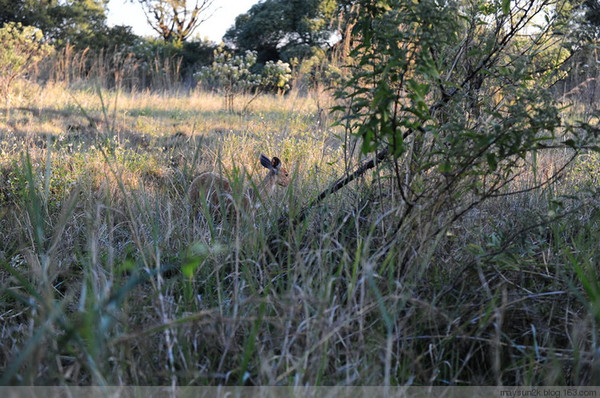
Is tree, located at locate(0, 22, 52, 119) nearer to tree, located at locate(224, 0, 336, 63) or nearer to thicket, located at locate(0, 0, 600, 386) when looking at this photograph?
thicket, located at locate(0, 0, 600, 386)

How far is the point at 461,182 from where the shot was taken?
1795mm

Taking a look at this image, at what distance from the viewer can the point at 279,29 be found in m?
19.1

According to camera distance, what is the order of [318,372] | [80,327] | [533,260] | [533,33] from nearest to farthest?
[80,327] → [318,372] → [533,260] → [533,33]

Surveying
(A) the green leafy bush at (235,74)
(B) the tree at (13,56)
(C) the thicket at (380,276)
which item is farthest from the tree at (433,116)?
(A) the green leafy bush at (235,74)

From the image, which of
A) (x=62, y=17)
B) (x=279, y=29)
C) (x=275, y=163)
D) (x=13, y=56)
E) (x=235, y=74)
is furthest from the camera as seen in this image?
(x=62, y=17)

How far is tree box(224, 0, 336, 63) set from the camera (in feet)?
60.4

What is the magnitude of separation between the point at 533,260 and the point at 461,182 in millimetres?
360

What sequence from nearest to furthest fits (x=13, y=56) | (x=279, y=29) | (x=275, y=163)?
(x=275, y=163) → (x=13, y=56) → (x=279, y=29)

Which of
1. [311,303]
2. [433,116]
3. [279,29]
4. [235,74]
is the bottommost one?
[311,303]

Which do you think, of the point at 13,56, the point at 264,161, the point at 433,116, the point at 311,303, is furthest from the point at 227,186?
the point at 13,56

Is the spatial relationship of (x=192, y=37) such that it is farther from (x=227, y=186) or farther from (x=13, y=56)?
(x=227, y=186)

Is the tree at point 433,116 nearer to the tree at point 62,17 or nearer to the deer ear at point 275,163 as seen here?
the deer ear at point 275,163

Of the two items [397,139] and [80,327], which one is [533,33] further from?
[80,327]

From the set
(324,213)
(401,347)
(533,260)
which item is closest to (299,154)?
(324,213)
